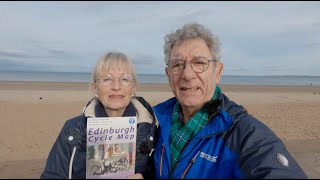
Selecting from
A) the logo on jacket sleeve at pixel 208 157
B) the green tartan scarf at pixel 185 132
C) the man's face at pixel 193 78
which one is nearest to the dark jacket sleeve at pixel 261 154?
the logo on jacket sleeve at pixel 208 157

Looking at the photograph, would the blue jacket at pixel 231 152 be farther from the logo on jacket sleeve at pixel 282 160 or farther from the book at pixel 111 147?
the book at pixel 111 147

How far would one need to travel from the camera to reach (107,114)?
11.7ft

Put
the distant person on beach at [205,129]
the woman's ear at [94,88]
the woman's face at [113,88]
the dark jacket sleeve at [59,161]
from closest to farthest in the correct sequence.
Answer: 1. the distant person on beach at [205,129]
2. the dark jacket sleeve at [59,161]
3. the woman's face at [113,88]
4. the woman's ear at [94,88]

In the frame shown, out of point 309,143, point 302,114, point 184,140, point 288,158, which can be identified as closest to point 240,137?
point 288,158

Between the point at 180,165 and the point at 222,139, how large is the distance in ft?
1.38

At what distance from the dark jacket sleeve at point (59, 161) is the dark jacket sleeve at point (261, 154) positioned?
5.22ft

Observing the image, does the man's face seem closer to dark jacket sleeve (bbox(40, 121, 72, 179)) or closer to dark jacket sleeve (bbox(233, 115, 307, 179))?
dark jacket sleeve (bbox(233, 115, 307, 179))

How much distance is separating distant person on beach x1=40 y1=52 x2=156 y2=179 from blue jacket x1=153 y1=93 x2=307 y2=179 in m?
0.32

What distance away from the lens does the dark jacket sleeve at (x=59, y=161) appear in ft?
9.74

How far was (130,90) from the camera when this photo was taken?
11.7 ft

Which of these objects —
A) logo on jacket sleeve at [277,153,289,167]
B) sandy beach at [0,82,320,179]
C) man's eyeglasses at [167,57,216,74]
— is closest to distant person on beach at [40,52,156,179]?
man's eyeglasses at [167,57,216,74]

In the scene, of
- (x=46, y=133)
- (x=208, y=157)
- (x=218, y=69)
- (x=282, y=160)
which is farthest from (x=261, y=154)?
(x=46, y=133)

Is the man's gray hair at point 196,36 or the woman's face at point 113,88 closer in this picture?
the man's gray hair at point 196,36

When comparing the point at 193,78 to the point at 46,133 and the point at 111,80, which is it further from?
the point at 46,133
